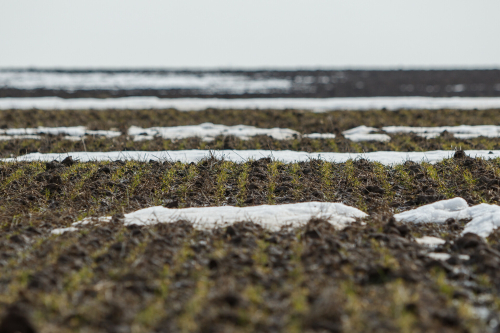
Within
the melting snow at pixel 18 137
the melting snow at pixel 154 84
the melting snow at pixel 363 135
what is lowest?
the melting snow at pixel 18 137

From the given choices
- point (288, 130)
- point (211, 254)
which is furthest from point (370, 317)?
point (288, 130)

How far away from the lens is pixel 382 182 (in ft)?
25.8

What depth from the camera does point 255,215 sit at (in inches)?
240

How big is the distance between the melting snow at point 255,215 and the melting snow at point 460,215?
77cm

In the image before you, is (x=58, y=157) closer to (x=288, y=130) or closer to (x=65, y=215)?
(x=65, y=215)

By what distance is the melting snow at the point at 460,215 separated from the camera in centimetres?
546

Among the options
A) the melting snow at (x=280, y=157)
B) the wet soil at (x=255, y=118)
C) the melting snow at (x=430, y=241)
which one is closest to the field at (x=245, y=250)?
the melting snow at (x=430, y=241)

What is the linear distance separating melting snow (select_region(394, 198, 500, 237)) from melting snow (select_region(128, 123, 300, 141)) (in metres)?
7.08

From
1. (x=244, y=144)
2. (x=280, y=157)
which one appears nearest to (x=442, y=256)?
(x=280, y=157)

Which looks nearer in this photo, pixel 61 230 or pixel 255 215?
pixel 61 230

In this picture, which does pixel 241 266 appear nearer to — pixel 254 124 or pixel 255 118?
pixel 254 124

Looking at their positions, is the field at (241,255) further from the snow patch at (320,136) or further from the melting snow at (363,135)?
the snow patch at (320,136)

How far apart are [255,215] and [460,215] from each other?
9.85 ft

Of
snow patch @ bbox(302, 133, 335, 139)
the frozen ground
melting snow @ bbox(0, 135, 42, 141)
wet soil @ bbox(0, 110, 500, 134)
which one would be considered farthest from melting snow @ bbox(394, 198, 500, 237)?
melting snow @ bbox(0, 135, 42, 141)
